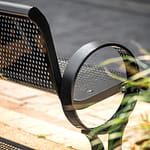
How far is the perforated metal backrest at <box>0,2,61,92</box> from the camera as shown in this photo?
2.10m

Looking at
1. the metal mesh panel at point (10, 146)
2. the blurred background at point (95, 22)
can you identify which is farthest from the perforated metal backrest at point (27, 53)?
the blurred background at point (95, 22)

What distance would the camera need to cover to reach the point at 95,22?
6.59m

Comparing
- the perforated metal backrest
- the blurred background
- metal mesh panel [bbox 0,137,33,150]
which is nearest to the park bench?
the perforated metal backrest

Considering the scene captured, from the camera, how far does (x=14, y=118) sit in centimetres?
362

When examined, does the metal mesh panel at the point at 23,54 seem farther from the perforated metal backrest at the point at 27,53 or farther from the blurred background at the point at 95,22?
the blurred background at the point at 95,22

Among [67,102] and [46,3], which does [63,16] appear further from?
[67,102]

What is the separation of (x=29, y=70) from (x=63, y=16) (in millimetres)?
4677

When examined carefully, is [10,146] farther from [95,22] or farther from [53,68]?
[95,22]

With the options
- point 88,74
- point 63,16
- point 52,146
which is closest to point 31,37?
point 88,74

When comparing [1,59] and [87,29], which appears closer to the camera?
[1,59]

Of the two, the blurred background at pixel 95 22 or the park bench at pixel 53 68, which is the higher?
the park bench at pixel 53 68

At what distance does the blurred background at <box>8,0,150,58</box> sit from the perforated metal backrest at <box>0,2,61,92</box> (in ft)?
9.13

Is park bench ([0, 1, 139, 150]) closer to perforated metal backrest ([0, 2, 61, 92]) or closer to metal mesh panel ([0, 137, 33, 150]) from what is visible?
perforated metal backrest ([0, 2, 61, 92])

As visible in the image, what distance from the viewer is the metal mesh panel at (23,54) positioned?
229 centimetres
